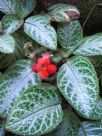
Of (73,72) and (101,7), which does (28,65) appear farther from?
(101,7)

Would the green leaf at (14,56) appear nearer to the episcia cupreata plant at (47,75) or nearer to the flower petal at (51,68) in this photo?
the episcia cupreata plant at (47,75)

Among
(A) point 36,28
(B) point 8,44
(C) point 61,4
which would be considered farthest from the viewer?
(C) point 61,4

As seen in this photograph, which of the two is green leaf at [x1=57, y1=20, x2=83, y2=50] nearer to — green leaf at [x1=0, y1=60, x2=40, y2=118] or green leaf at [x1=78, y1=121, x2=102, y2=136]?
green leaf at [x1=0, y1=60, x2=40, y2=118]

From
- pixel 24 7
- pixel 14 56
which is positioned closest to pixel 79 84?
pixel 14 56

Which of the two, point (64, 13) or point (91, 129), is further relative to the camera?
point (64, 13)

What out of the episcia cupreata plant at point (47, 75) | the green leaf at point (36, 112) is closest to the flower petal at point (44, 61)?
the episcia cupreata plant at point (47, 75)

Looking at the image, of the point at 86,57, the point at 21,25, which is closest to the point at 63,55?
the point at 86,57

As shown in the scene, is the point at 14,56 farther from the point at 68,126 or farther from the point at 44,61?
the point at 68,126
